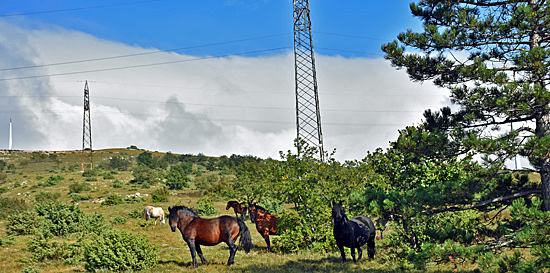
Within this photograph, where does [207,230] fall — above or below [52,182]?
below

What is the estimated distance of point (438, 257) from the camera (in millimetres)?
8266

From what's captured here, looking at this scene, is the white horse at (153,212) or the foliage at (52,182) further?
the foliage at (52,182)

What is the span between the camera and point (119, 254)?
1338 cm

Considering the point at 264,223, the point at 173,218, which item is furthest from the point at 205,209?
the point at 173,218

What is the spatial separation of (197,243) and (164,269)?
4.86 ft

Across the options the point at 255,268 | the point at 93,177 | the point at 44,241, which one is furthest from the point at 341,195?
the point at 93,177

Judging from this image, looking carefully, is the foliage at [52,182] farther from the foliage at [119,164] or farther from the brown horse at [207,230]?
the brown horse at [207,230]

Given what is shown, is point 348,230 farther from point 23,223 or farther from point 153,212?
point 23,223

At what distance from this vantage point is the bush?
13.4m

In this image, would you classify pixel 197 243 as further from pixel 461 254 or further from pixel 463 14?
pixel 463 14

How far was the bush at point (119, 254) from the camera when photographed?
526 inches

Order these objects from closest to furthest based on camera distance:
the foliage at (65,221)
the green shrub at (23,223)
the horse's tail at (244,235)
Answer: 1. the horse's tail at (244,235)
2. the foliage at (65,221)
3. the green shrub at (23,223)

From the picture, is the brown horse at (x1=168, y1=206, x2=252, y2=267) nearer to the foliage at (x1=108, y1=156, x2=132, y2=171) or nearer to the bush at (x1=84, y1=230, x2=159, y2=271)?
the bush at (x1=84, y1=230, x2=159, y2=271)

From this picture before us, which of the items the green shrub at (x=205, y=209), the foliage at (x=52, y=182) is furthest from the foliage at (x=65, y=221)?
the foliage at (x=52, y=182)
